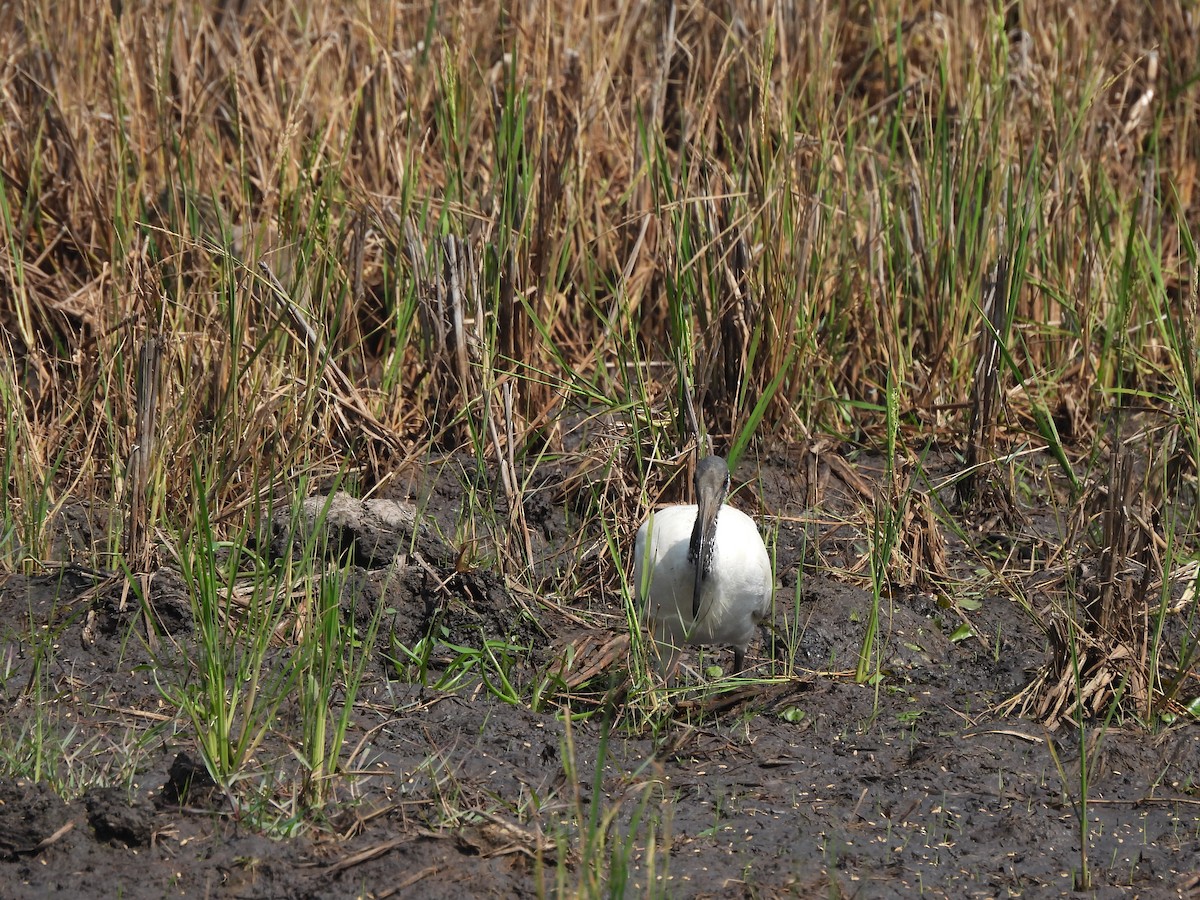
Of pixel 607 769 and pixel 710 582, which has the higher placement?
pixel 710 582

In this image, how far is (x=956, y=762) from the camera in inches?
127

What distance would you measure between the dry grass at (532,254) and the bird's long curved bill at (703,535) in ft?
0.80

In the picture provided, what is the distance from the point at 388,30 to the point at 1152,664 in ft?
11.7

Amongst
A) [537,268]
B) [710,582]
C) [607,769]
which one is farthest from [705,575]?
[537,268]

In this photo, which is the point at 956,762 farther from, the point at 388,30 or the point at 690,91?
the point at 388,30

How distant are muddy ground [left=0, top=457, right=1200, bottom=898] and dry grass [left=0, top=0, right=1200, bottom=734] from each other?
28cm

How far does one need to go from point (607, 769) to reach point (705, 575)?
2.16 feet

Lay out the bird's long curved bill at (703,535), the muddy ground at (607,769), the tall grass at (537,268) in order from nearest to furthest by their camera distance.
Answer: the muddy ground at (607,769), the bird's long curved bill at (703,535), the tall grass at (537,268)

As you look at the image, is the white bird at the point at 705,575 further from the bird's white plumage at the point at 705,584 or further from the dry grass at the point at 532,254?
the dry grass at the point at 532,254

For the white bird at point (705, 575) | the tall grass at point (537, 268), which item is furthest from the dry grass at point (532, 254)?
the white bird at point (705, 575)

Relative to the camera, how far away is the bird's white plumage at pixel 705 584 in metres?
3.68

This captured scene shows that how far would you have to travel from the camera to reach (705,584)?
12.0 feet

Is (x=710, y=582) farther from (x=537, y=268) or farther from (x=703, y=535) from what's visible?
(x=537, y=268)

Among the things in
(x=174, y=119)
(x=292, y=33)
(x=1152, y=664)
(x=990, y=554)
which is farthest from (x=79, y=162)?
(x=1152, y=664)
